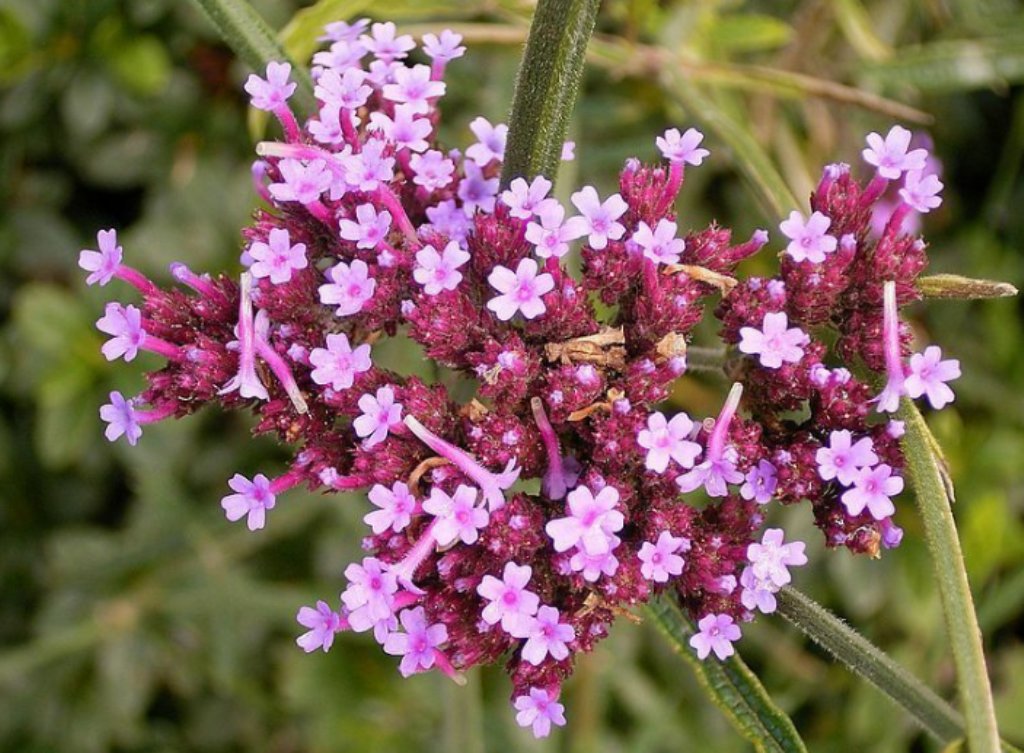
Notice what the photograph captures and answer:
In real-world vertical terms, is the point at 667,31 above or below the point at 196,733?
above

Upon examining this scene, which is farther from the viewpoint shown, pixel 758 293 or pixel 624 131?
pixel 624 131

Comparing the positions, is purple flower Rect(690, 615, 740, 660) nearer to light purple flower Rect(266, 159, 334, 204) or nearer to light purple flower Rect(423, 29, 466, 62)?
light purple flower Rect(266, 159, 334, 204)

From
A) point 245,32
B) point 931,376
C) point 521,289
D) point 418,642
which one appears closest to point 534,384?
point 521,289

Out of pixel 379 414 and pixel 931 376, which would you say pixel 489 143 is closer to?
pixel 379 414

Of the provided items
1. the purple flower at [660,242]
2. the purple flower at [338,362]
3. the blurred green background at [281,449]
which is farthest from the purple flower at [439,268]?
the blurred green background at [281,449]

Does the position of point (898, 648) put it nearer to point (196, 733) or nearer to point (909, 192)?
point (909, 192)

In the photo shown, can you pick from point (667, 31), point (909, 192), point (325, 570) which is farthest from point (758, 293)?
point (325, 570)

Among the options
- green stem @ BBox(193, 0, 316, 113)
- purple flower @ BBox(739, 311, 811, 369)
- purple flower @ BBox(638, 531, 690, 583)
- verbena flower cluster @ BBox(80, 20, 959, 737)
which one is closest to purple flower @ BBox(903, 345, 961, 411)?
verbena flower cluster @ BBox(80, 20, 959, 737)
